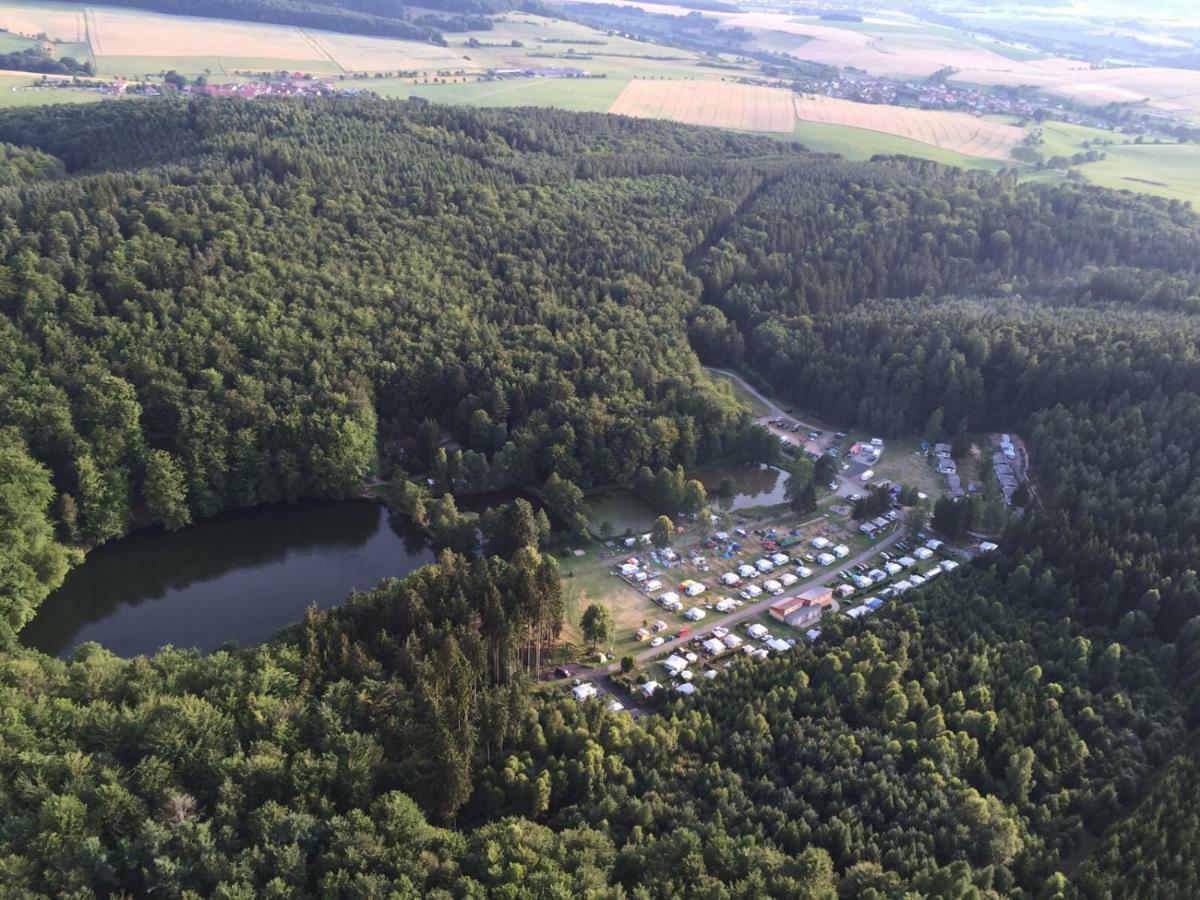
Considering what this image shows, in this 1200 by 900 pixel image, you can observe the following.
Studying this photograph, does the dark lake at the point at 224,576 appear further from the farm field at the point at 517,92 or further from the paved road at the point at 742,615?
the farm field at the point at 517,92

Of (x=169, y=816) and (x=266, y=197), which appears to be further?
(x=266, y=197)

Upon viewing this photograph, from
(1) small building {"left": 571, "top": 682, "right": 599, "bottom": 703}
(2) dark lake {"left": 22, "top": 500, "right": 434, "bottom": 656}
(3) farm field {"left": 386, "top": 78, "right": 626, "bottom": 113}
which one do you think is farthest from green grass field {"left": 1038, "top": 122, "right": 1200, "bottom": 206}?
(2) dark lake {"left": 22, "top": 500, "right": 434, "bottom": 656}

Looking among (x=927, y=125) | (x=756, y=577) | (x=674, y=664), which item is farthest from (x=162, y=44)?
(x=674, y=664)

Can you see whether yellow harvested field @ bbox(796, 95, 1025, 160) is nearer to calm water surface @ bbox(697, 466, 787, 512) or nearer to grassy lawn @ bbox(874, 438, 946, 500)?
grassy lawn @ bbox(874, 438, 946, 500)

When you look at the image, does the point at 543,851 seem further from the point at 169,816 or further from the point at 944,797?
the point at 944,797

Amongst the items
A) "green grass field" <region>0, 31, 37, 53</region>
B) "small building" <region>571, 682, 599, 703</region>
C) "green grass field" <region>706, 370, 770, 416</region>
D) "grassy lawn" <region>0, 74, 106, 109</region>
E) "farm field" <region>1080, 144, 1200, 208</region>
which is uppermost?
"green grass field" <region>0, 31, 37, 53</region>

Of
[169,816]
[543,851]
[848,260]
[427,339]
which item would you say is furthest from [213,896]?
[848,260]
